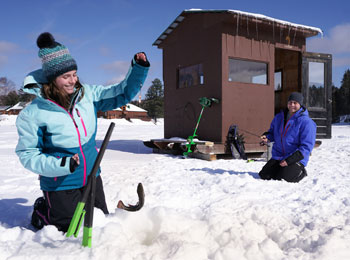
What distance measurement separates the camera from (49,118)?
215 cm

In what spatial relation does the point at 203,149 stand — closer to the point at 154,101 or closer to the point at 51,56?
the point at 51,56

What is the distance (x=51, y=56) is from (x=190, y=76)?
6.63 m

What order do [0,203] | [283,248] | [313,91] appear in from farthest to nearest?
[313,91] < [0,203] < [283,248]

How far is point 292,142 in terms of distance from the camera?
429cm

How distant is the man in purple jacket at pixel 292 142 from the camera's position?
13.4ft

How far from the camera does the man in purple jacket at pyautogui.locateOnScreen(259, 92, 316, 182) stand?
409cm

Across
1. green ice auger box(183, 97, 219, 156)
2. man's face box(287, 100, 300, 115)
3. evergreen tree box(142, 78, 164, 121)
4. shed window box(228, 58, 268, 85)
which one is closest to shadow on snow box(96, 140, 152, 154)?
green ice auger box(183, 97, 219, 156)

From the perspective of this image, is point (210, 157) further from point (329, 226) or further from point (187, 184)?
point (329, 226)

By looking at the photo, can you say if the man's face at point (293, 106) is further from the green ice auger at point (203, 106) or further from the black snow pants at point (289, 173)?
the green ice auger at point (203, 106)

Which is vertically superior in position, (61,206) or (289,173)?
(61,206)

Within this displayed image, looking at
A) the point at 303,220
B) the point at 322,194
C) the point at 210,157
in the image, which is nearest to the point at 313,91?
the point at 210,157

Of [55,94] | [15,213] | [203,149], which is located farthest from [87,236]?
[203,149]

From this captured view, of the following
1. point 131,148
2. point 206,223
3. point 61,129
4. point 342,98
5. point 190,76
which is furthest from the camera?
point 342,98

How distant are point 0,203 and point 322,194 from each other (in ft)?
12.6
